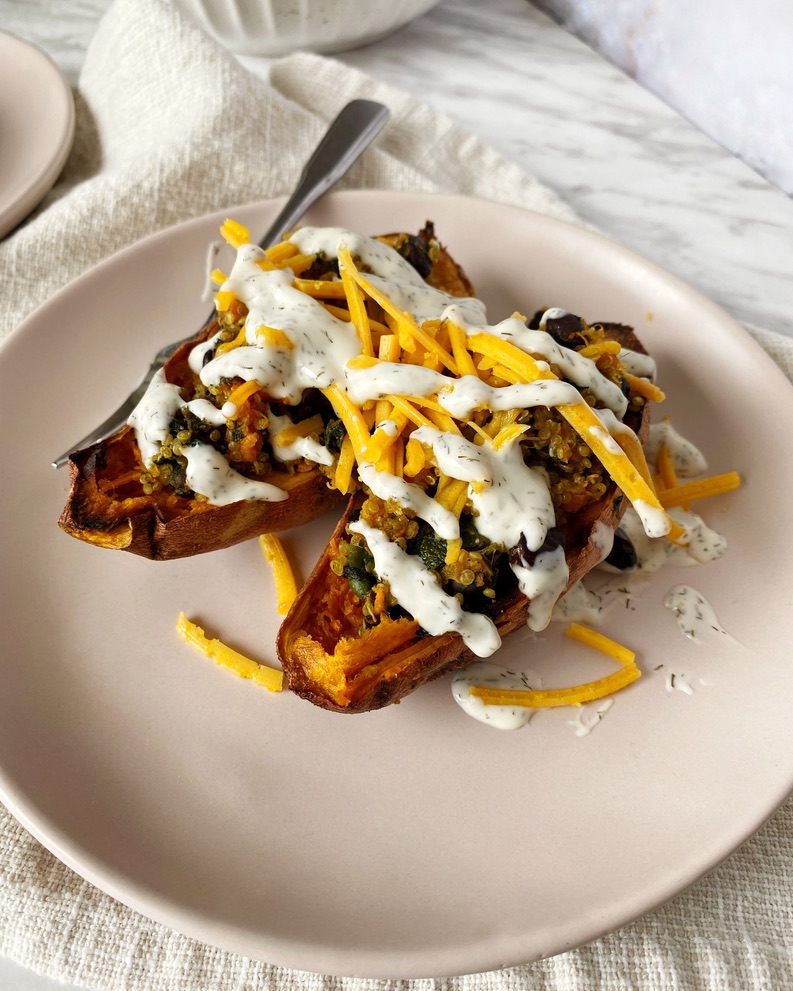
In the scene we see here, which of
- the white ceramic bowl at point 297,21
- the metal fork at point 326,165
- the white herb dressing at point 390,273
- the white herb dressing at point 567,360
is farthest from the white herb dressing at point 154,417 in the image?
the white ceramic bowl at point 297,21

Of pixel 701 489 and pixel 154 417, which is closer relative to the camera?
pixel 154 417

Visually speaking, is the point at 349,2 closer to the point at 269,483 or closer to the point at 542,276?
the point at 542,276

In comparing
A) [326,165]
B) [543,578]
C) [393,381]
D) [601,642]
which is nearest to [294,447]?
[393,381]

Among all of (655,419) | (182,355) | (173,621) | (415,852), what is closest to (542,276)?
(655,419)

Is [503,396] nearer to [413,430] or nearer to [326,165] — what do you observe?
[413,430]

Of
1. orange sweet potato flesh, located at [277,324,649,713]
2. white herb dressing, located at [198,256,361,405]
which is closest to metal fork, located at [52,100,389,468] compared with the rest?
white herb dressing, located at [198,256,361,405]
